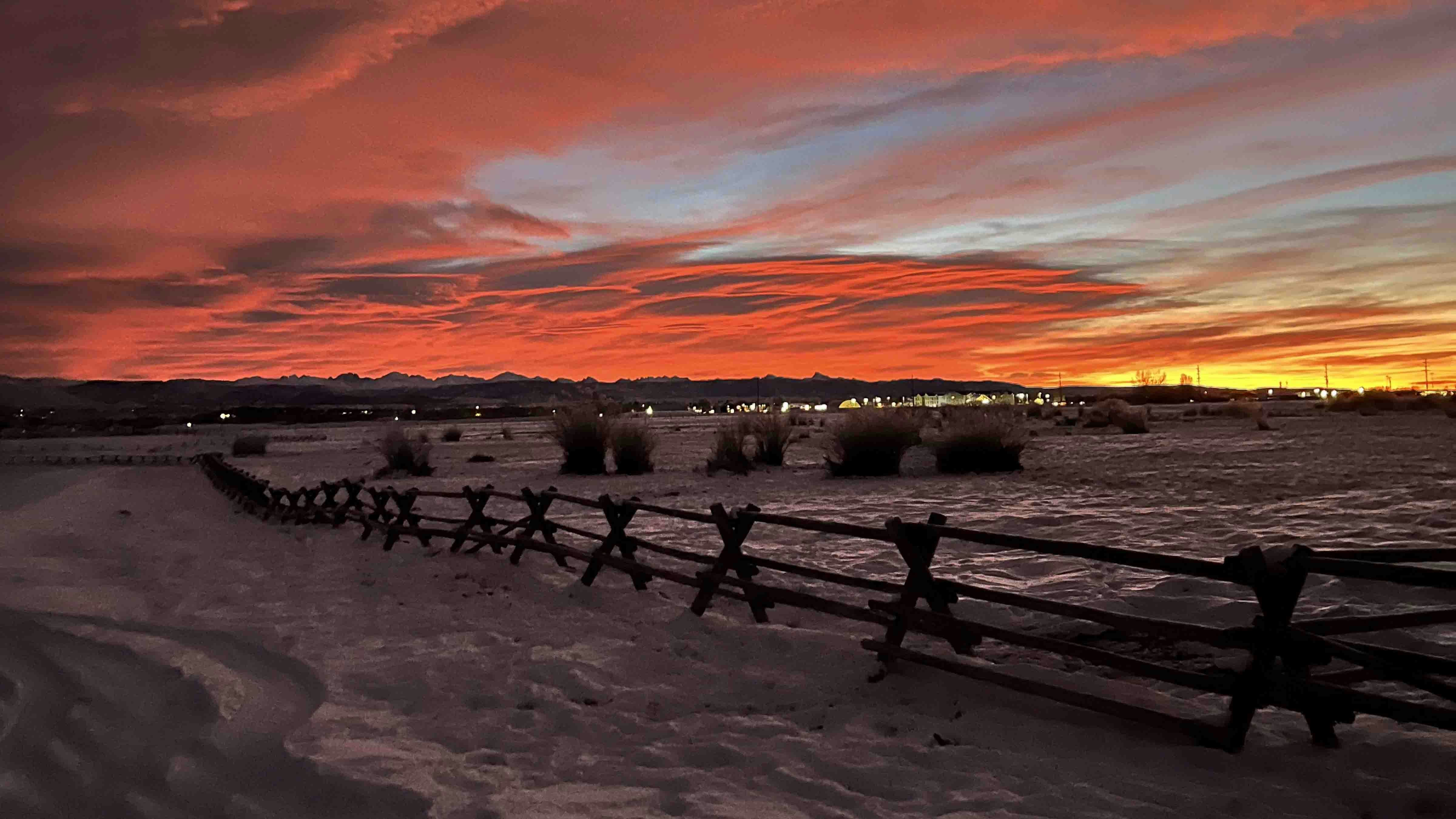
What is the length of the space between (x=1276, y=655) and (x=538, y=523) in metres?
7.86

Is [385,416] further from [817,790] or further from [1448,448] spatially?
[817,790]

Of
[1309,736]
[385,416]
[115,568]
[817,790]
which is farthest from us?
[385,416]

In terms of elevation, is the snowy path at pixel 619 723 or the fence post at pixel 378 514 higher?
the fence post at pixel 378 514

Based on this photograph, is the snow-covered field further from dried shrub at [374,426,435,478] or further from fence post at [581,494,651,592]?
dried shrub at [374,426,435,478]

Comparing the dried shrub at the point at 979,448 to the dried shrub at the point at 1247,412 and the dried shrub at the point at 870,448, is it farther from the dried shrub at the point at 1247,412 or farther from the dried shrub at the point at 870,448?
the dried shrub at the point at 1247,412

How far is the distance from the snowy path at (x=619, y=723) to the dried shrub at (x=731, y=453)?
12468mm

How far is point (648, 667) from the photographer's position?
7.00 m

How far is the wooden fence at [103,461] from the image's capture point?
39.1 m

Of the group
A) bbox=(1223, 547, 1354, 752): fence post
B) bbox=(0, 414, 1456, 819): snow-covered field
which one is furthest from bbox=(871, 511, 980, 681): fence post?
bbox=(1223, 547, 1354, 752): fence post

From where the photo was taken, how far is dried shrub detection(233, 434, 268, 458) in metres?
43.2

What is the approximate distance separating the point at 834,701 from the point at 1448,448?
22.9m

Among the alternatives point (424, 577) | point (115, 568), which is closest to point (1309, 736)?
point (424, 577)

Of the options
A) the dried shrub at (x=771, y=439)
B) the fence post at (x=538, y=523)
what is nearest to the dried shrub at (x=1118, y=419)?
the dried shrub at (x=771, y=439)

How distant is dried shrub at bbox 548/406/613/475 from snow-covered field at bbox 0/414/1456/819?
9.45 metres
